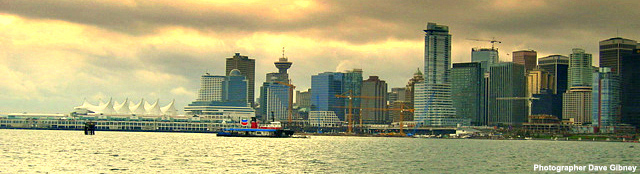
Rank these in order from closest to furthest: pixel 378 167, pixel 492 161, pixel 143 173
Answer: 1. pixel 143 173
2. pixel 378 167
3. pixel 492 161

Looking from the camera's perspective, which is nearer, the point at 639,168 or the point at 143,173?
the point at 143,173

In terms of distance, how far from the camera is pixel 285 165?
9425 cm

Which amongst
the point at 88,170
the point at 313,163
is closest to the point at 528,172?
the point at 313,163

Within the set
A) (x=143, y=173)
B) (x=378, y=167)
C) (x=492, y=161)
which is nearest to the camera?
(x=143, y=173)

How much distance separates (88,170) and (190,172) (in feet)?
34.1

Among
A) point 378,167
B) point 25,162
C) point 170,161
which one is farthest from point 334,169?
point 25,162

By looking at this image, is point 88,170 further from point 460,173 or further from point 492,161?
point 492,161

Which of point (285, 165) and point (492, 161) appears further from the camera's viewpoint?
point (492, 161)

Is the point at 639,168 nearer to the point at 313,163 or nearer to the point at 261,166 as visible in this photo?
the point at 313,163

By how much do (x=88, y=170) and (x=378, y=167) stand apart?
3331cm

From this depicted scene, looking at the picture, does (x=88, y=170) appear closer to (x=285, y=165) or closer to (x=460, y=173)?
(x=285, y=165)

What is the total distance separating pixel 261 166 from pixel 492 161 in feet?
122

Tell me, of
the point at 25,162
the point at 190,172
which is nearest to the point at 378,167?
the point at 190,172

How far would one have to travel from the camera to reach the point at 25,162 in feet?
295
